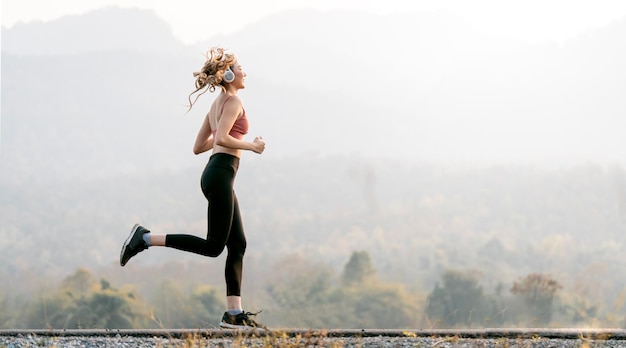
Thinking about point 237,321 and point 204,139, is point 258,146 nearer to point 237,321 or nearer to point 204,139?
point 204,139

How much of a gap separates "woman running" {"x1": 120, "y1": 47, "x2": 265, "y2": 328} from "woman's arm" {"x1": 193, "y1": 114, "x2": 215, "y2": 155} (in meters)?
0.05

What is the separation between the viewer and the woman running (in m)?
5.68

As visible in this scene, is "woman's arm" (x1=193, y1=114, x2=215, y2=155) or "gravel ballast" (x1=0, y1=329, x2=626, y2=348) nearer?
"gravel ballast" (x1=0, y1=329, x2=626, y2=348)

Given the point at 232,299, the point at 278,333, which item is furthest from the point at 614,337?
the point at 232,299

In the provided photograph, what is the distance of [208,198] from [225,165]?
10.6 inches

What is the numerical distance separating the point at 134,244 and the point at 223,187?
0.83 meters

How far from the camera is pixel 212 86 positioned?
5824 mm

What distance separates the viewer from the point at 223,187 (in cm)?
568

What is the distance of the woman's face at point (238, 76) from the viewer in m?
5.84

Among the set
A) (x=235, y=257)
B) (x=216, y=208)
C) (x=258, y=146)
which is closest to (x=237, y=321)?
(x=235, y=257)

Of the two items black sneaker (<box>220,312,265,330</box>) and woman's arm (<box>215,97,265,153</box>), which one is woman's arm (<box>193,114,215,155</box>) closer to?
woman's arm (<box>215,97,265,153</box>)

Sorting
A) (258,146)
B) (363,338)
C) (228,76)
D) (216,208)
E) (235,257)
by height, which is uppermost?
(228,76)

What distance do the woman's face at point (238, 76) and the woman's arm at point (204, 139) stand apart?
1.21 ft

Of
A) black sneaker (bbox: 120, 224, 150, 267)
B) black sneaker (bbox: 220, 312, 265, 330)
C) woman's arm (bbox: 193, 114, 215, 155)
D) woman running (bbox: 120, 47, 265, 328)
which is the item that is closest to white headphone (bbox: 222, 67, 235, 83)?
woman running (bbox: 120, 47, 265, 328)
